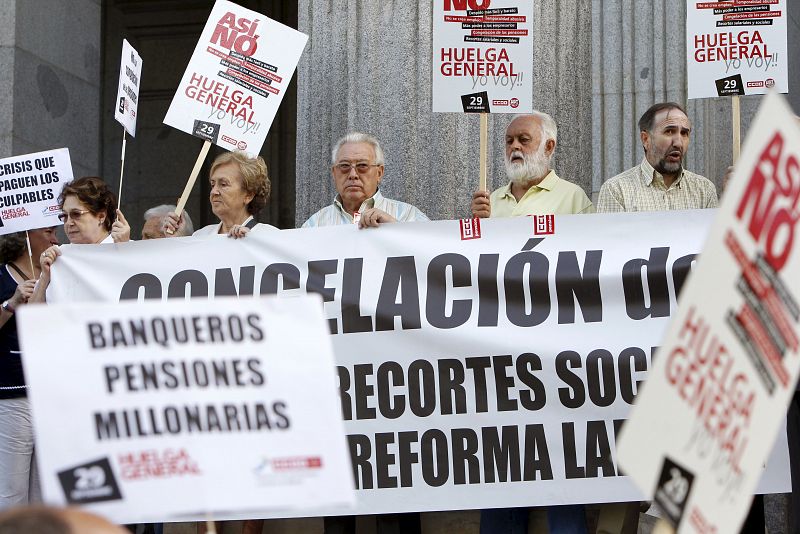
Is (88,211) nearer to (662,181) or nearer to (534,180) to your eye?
(534,180)

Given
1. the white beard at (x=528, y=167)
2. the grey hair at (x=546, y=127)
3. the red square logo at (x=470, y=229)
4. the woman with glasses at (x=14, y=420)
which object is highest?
the grey hair at (x=546, y=127)

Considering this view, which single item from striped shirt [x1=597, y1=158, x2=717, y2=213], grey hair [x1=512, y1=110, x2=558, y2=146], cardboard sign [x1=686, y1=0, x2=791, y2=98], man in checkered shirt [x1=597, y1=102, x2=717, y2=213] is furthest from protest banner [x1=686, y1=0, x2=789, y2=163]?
grey hair [x1=512, y1=110, x2=558, y2=146]

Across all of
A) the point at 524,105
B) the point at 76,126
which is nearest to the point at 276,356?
the point at 524,105

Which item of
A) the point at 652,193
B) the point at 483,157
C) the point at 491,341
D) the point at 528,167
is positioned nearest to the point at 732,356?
the point at 491,341

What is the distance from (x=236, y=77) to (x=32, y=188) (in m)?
1.31

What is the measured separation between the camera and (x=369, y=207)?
7242 mm

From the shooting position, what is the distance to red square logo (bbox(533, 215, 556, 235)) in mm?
→ 6555

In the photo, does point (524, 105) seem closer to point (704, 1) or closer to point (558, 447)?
point (704, 1)

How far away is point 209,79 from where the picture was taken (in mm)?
7250

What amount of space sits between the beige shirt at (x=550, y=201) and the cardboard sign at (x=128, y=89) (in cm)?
191

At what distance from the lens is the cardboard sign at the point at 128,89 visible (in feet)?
24.6

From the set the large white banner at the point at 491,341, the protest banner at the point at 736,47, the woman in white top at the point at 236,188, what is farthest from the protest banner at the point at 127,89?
the protest banner at the point at 736,47

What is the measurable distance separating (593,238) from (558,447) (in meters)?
0.94

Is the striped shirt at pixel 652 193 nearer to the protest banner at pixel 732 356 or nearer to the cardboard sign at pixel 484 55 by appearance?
the cardboard sign at pixel 484 55
